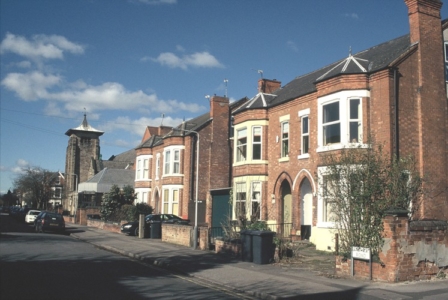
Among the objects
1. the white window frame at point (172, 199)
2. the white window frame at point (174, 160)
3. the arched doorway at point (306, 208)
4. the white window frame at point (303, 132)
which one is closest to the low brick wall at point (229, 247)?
the arched doorway at point (306, 208)

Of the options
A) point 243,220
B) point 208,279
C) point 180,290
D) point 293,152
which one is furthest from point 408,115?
point 180,290

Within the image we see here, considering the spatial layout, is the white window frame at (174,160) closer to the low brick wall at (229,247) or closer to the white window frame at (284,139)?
the white window frame at (284,139)

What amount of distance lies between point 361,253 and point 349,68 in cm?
1027

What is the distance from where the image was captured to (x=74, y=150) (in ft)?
286

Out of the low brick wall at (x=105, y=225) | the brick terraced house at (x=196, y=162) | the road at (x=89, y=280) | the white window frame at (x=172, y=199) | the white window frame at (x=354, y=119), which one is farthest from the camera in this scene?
the white window frame at (x=172, y=199)

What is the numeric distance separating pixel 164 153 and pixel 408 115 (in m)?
23.3

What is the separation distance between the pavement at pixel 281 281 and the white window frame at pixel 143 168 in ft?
80.2

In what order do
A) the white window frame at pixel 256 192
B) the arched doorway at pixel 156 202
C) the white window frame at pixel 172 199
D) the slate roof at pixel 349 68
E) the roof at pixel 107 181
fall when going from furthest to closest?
1. the roof at pixel 107 181
2. the arched doorway at pixel 156 202
3. the white window frame at pixel 172 199
4. the white window frame at pixel 256 192
5. the slate roof at pixel 349 68

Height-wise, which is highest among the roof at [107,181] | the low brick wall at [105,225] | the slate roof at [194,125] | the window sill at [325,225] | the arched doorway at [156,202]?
the slate roof at [194,125]

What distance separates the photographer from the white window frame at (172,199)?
36938 millimetres

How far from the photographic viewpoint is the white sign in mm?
12612

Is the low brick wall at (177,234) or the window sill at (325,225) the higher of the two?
the window sill at (325,225)

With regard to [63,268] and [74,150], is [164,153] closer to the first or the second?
[63,268]

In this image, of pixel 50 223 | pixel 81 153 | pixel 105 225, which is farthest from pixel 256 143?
pixel 81 153
